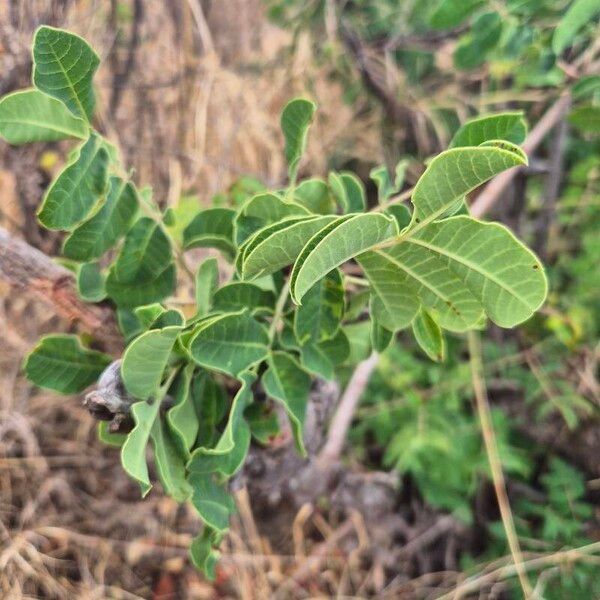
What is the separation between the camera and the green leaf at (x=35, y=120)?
0.59 metres

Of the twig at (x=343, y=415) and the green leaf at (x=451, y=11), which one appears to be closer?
the green leaf at (x=451, y=11)

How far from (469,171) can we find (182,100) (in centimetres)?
158

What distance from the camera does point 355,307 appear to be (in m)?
0.75

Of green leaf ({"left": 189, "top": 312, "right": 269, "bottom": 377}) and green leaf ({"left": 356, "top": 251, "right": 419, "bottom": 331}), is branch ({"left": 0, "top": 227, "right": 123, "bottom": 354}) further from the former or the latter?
green leaf ({"left": 356, "top": 251, "right": 419, "bottom": 331})

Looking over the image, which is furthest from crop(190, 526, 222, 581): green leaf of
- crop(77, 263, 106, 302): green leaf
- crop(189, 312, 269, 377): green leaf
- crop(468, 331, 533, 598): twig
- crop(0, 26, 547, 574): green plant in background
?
crop(468, 331, 533, 598): twig

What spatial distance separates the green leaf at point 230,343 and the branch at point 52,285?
236 mm

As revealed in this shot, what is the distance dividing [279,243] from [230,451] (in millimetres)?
287

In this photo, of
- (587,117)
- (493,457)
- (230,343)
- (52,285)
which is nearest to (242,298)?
(230,343)

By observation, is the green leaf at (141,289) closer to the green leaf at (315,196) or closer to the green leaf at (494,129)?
the green leaf at (315,196)

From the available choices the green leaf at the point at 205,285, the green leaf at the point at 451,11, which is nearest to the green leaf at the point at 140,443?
the green leaf at the point at 205,285

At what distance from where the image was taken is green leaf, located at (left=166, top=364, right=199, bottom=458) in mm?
637

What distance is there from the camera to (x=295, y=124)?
0.67m

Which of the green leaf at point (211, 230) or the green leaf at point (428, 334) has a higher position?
the green leaf at point (211, 230)

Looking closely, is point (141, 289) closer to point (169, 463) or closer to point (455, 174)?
point (169, 463)
